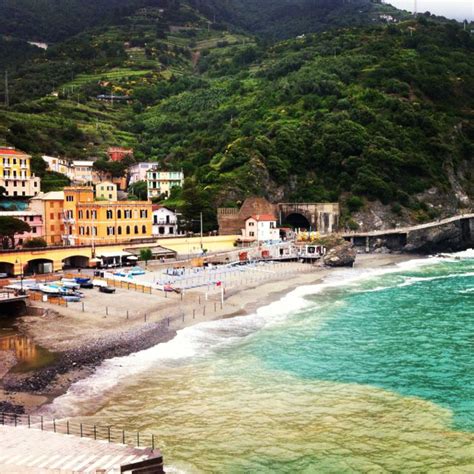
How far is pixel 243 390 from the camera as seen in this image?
28.0 m

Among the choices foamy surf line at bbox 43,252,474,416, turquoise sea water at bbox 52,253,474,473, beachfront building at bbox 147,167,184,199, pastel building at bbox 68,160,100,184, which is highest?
pastel building at bbox 68,160,100,184

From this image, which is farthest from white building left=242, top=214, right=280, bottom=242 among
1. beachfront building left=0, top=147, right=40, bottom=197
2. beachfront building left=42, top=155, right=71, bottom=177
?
beachfront building left=42, top=155, right=71, bottom=177

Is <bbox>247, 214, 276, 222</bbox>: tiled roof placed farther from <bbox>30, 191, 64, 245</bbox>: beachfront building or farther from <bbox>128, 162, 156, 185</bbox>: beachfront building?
<bbox>128, 162, 156, 185</bbox>: beachfront building

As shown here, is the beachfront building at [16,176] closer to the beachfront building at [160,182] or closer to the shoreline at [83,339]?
the beachfront building at [160,182]

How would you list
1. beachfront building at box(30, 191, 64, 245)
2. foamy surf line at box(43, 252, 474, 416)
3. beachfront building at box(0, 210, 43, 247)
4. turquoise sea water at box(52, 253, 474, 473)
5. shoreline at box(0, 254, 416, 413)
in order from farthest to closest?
beachfront building at box(30, 191, 64, 245)
beachfront building at box(0, 210, 43, 247)
shoreline at box(0, 254, 416, 413)
foamy surf line at box(43, 252, 474, 416)
turquoise sea water at box(52, 253, 474, 473)

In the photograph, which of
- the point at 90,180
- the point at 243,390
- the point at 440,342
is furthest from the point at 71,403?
the point at 90,180

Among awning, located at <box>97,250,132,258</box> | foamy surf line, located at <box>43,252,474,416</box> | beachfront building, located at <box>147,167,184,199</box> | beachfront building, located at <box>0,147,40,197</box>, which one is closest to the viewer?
foamy surf line, located at <box>43,252,474,416</box>

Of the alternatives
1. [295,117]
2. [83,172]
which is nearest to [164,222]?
[83,172]

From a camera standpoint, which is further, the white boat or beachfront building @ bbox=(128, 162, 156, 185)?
beachfront building @ bbox=(128, 162, 156, 185)

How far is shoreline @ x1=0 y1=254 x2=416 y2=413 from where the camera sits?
26.3 metres

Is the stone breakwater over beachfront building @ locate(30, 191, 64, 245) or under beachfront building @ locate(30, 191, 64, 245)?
under

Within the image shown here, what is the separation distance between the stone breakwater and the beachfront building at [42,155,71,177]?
6081cm

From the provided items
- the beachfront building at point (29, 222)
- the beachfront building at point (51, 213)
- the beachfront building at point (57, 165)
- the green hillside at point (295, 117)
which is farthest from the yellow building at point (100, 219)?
the beachfront building at point (57, 165)

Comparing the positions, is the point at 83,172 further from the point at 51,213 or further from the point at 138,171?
the point at 51,213
